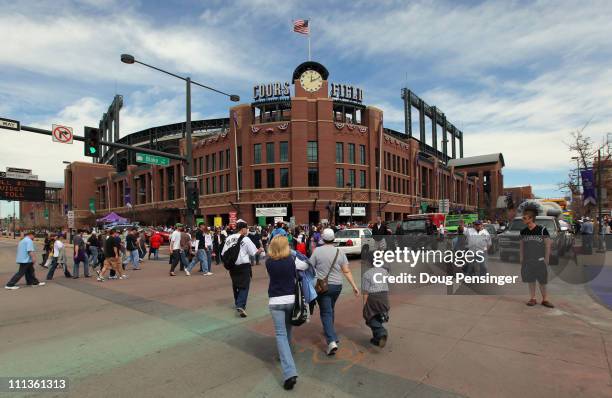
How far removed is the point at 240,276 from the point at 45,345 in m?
3.28

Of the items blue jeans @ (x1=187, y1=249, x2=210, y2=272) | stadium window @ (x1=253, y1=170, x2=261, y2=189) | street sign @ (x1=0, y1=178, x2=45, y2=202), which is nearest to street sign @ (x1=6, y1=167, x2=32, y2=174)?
street sign @ (x1=0, y1=178, x2=45, y2=202)

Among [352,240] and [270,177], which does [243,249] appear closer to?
[352,240]

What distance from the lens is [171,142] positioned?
264 feet

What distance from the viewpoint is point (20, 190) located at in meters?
28.8

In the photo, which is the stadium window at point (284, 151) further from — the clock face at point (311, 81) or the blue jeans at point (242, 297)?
the blue jeans at point (242, 297)

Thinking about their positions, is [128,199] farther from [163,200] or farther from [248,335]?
[248,335]

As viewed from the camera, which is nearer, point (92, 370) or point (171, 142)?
point (92, 370)

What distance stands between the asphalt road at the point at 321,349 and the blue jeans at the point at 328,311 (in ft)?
0.97

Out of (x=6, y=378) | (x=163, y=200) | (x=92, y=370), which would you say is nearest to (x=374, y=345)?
(x=92, y=370)

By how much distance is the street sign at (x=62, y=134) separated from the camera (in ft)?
42.5

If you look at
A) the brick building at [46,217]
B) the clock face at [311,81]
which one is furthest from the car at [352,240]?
the brick building at [46,217]

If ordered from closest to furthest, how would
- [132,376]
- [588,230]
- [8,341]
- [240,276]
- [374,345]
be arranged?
[132,376]
[374,345]
[8,341]
[240,276]
[588,230]

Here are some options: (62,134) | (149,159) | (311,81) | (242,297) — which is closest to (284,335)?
(242,297)

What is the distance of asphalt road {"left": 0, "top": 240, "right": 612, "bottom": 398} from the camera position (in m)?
4.16
